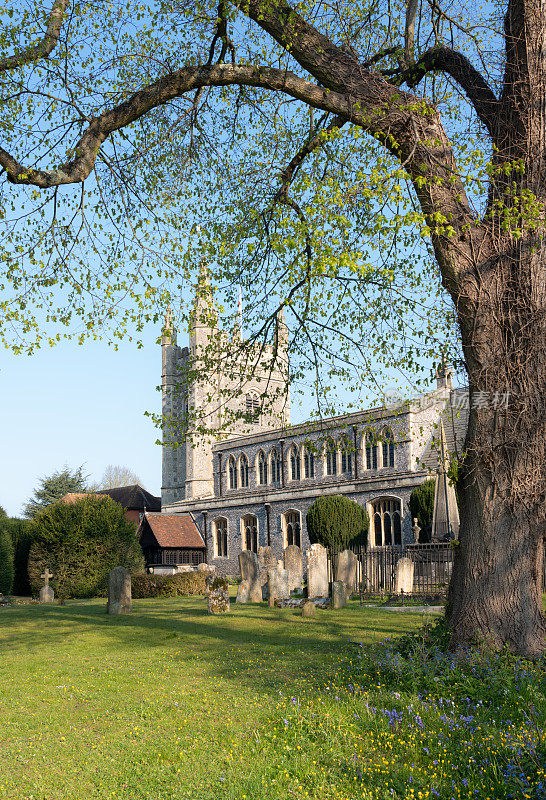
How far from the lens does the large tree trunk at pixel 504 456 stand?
7.16 meters

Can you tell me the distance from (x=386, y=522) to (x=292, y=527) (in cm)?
680

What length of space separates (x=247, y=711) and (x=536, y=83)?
7592 millimetres

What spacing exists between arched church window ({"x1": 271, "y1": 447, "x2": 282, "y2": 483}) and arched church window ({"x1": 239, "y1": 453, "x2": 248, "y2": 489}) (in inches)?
99.1

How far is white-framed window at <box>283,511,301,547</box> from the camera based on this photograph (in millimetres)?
36000

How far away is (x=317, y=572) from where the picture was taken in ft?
63.6

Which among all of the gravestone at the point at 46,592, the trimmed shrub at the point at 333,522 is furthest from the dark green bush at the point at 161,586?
the trimmed shrub at the point at 333,522

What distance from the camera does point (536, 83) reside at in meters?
7.78

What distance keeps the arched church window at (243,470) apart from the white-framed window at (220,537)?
2.48 metres

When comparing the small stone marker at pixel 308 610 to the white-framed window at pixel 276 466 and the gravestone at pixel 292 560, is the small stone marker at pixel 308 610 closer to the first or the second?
the gravestone at pixel 292 560

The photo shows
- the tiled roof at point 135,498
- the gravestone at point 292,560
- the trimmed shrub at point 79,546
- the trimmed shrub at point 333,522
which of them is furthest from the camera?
the tiled roof at point 135,498

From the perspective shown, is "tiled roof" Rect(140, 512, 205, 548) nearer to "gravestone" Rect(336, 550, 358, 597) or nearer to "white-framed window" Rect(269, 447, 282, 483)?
"white-framed window" Rect(269, 447, 282, 483)

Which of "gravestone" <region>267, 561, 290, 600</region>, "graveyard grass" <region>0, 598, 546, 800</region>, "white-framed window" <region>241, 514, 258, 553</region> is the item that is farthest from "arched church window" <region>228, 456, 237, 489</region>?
"graveyard grass" <region>0, 598, 546, 800</region>

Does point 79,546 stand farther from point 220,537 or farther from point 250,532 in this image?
point 220,537

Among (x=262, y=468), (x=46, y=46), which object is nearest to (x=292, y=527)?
(x=262, y=468)
